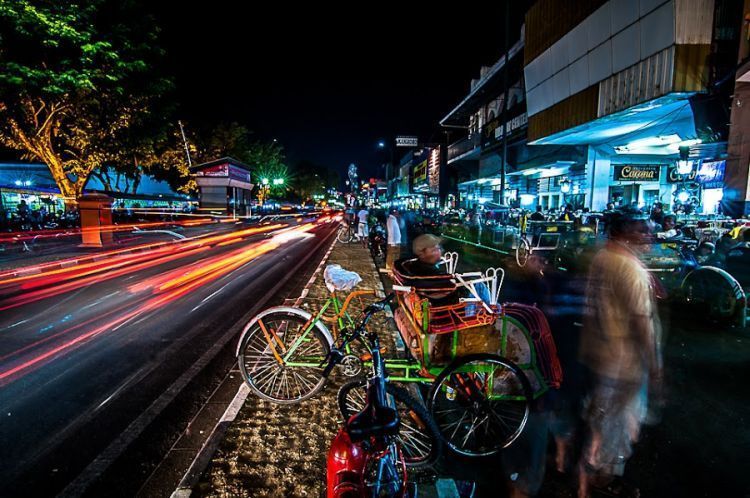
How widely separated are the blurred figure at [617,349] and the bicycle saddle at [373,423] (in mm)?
1689

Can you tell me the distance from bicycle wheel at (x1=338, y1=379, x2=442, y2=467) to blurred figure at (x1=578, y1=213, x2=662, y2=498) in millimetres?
1163

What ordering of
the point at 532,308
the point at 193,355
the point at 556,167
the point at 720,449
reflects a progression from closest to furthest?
the point at 720,449, the point at 532,308, the point at 193,355, the point at 556,167

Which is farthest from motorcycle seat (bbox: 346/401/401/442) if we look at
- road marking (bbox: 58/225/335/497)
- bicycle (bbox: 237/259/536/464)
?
road marking (bbox: 58/225/335/497)

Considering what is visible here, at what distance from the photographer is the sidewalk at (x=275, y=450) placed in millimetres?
2736

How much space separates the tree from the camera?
15.5 meters

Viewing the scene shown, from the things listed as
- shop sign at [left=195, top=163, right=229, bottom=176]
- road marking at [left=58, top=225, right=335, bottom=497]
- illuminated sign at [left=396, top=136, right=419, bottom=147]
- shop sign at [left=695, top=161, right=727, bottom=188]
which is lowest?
road marking at [left=58, top=225, right=335, bottom=497]

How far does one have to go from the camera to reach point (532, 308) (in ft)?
11.8

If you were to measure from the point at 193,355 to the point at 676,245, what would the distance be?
9894 millimetres

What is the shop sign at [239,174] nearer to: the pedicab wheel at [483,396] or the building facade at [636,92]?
the building facade at [636,92]

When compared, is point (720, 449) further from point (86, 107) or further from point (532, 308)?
point (86, 107)

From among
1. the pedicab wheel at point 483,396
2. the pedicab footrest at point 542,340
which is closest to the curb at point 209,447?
the pedicab wheel at point 483,396

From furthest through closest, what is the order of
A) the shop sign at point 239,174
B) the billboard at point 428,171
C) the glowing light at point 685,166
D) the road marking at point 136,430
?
1. the billboard at point 428,171
2. the shop sign at point 239,174
3. the glowing light at point 685,166
4. the road marking at point 136,430

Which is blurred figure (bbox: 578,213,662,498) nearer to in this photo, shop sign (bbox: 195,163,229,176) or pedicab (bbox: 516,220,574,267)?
pedicab (bbox: 516,220,574,267)

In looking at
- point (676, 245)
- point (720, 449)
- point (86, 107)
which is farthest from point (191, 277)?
point (86, 107)
